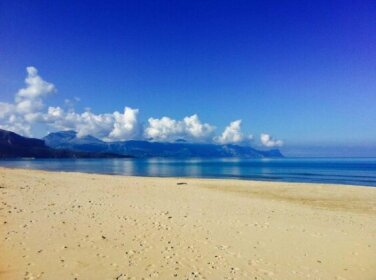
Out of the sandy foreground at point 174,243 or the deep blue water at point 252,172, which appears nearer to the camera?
the sandy foreground at point 174,243

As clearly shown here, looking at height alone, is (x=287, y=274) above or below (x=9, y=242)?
below

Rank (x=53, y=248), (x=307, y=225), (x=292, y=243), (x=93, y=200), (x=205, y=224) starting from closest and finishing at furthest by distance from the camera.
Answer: (x=53, y=248), (x=292, y=243), (x=205, y=224), (x=307, y=225), (x=93, y=200)

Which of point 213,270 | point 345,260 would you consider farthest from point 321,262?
point 213,270

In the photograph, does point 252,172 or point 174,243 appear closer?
point 174,243

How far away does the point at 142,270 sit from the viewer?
9438 millimetres

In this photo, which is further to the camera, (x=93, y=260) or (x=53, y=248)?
(x=53, y=248)

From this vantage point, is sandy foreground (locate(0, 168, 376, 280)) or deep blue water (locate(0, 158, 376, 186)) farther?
deep blue water (locate(0, 158, 376, 186))

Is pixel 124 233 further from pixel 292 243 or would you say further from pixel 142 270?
pixel 292 243

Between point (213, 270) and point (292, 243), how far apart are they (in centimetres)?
482

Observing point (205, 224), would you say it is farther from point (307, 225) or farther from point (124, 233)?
point (307, 225)

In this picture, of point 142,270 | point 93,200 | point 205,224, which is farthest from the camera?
point 93,200

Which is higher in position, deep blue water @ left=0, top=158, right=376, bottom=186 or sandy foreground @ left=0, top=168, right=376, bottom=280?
sandy foreground @ left=0, top=168, right=376, bottom=280

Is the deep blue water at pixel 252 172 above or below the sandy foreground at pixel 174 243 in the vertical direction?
below

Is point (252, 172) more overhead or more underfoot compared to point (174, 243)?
more underfoot
